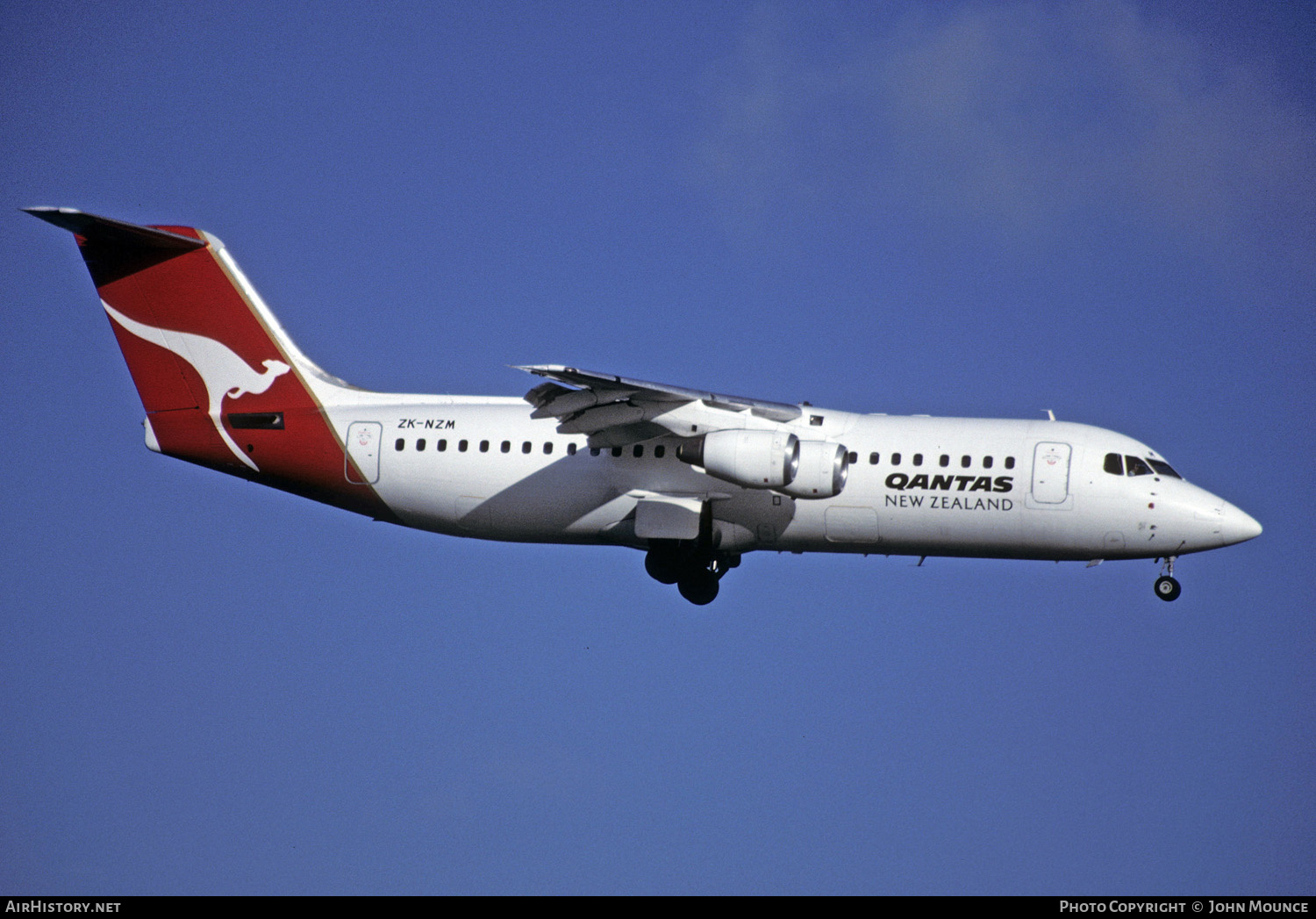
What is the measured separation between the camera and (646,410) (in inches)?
1133

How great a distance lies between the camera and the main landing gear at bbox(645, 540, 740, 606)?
97.6 feet

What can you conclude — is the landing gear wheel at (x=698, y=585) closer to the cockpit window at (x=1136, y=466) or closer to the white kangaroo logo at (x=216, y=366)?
the cockpit window at (x=1136, y=466)

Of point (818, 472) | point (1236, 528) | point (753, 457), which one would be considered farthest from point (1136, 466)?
point (753, 457)

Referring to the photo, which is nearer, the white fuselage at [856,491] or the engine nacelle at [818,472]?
the engine nacelle at [818,472]

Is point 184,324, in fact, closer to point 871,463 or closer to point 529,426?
point 529,426

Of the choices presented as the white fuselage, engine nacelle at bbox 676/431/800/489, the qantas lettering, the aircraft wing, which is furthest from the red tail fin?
the qantas lettering

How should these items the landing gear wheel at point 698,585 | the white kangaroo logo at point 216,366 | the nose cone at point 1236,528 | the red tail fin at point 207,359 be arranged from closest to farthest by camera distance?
the nose cone at point 1236,528
the landing gear wheel at point 698,585
the red tail fin at point 207,359
the white kangaroo logo at point 216,366

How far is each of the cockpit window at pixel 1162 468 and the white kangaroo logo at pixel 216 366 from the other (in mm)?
15675

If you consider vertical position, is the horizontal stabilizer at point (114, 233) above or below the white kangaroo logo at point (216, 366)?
above

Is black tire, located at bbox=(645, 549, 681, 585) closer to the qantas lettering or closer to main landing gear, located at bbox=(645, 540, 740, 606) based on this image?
main landing gear, located at bbox=(645, 540, 740, 606)

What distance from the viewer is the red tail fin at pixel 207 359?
31.3m

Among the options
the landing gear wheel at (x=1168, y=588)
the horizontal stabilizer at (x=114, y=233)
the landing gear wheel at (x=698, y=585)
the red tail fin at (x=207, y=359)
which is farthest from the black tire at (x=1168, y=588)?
the horizontal stabilizer at (x=114, y=233)

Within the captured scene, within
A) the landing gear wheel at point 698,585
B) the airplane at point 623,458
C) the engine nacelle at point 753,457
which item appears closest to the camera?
the engine nacelle at point 753,457

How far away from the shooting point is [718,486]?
95.7 ft
